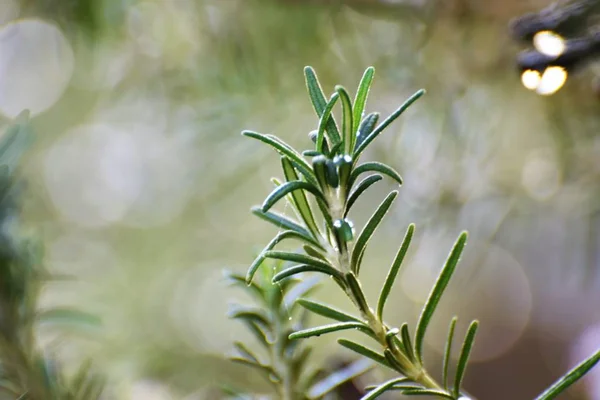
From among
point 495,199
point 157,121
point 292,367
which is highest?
point 157,121

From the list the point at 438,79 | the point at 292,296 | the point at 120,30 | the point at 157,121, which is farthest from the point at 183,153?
the point at 292,296

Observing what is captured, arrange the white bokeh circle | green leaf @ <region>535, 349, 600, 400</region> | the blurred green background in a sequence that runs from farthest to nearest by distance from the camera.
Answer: the white bokeh circle, the blurred green background, green leaf @ <region>535, 349, 600, 400</region>

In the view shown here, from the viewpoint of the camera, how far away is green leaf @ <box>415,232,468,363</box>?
0.17 meters

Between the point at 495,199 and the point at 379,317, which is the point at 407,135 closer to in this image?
the point at 495,199

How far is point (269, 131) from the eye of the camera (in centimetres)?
51

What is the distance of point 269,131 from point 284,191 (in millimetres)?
355

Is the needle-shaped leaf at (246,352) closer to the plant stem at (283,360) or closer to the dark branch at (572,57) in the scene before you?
the plant stem at (283,360)

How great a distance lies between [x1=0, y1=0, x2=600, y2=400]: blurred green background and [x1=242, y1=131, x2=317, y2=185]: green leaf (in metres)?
0.07

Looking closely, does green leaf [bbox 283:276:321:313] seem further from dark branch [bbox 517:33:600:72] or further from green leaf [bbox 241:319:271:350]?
dark branch [bbox 517:33:600:72]

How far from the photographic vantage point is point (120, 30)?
0.47 m

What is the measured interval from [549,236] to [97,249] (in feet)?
1.77

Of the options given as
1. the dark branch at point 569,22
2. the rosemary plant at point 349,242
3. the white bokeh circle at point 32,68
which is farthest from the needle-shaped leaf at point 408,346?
the white bokeh circle at point 32,68

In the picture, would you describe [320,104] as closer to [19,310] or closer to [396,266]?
[396,266]

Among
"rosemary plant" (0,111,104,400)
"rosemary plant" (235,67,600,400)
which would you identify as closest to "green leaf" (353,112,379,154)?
"rosemary plant" (235,67,600,400)
